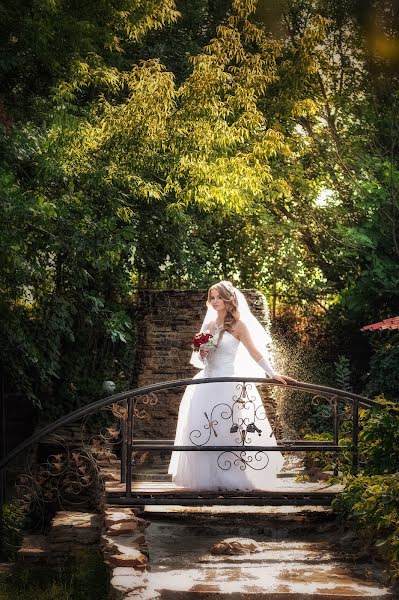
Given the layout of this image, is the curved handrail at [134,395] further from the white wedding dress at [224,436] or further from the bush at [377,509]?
the bush at [377,509]

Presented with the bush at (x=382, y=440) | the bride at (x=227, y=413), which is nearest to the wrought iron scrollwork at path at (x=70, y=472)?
the bride at (x=227, y=413)

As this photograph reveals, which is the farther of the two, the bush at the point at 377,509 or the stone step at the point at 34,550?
the stone step at the point at 34,550

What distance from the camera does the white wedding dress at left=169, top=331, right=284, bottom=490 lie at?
927 cm

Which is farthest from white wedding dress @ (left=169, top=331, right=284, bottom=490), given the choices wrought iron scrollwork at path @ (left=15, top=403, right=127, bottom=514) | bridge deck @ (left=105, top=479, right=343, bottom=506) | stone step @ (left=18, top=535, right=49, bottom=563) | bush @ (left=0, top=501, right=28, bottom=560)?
bush @ (left=0, top=501, right=28, bottom=560)

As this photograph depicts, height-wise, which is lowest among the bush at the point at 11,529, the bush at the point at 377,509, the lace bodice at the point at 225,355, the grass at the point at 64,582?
the grass at the point at 64,582

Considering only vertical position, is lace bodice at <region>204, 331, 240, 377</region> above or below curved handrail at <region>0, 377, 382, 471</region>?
above

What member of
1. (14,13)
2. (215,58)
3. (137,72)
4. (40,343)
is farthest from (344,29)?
(40,343)

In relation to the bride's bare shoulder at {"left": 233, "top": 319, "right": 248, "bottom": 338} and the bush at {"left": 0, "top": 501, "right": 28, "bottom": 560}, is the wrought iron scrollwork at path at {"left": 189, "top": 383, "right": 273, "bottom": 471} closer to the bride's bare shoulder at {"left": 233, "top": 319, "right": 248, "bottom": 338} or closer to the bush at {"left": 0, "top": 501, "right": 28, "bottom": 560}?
the bride's bare shoulder at {"left": 233, "top": 319, "right": 248, "bottom": 338}

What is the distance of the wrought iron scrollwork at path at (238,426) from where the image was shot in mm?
9211

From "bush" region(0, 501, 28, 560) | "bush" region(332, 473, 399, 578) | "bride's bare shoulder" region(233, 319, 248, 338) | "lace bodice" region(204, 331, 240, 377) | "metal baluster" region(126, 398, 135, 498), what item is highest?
"bride's bare shoulder" region(233, 319, 248, 338)

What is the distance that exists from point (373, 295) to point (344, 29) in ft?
15.3

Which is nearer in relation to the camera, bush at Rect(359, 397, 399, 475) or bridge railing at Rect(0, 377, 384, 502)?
bush at Rect(359, 397, 399, 475)

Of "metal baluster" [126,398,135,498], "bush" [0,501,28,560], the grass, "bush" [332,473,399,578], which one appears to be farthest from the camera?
"bush" [0,501,28,560]

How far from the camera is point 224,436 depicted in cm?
938
